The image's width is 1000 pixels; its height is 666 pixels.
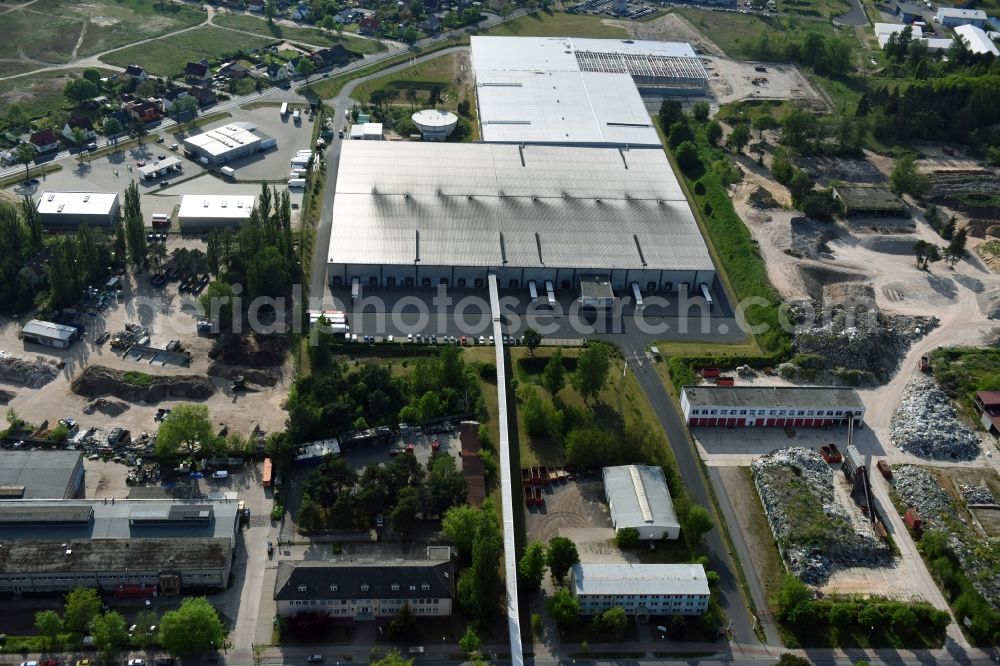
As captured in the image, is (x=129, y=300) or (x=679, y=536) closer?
(x=679, y=536)

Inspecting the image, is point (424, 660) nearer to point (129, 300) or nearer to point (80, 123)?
point (129, 300)

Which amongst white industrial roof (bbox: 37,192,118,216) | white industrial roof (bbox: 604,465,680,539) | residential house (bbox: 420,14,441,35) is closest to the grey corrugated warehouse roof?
white industrial roof (bbox: 604,465,680,539)

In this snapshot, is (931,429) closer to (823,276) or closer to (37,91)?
(823,276)

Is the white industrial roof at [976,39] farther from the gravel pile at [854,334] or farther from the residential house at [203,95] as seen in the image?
the residential house at [203,95]

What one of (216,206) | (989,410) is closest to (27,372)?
(216,206)

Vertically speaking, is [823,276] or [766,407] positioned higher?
[766,407]

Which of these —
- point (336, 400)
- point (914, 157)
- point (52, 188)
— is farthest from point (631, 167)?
point (52, 188)
